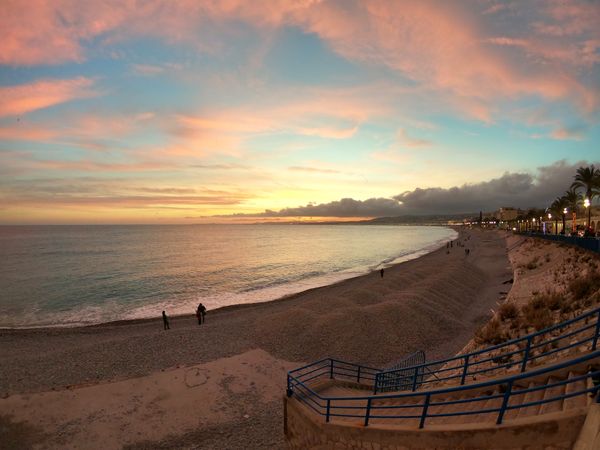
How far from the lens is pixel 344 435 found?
8.56 m

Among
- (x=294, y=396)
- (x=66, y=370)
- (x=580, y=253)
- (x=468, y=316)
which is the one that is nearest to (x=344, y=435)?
(x=294, y=396)

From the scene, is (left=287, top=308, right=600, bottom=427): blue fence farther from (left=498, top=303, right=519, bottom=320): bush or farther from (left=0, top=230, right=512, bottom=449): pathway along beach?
(left=0, top=230, right=512, bottom=449): pathway along beach

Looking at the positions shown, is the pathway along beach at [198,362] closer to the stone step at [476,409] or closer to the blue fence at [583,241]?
the stone step at [476,409]

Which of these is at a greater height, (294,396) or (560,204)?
(560,204)

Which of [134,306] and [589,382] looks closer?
[589,382]

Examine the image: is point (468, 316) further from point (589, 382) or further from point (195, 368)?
point (589, 382)

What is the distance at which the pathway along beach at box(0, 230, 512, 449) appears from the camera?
1473 centimetres

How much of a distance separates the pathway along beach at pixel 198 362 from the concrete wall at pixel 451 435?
552 cm

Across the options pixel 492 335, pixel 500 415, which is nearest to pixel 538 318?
pixel 492 335

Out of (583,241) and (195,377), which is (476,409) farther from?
(583,241)

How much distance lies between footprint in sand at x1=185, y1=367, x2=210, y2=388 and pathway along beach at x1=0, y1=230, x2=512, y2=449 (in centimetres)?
10

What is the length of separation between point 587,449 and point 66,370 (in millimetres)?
26239

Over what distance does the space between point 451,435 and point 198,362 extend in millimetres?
18870

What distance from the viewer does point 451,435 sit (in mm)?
6309
